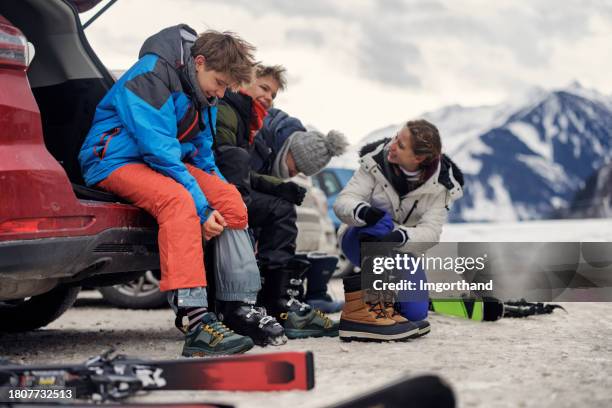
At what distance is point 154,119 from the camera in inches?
141

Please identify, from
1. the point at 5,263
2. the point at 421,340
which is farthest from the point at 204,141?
the point at 421,340

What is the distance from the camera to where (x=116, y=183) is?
369 cm

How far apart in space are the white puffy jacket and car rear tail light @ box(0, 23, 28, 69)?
1970 mm

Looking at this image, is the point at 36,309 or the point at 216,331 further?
the point at 36,309

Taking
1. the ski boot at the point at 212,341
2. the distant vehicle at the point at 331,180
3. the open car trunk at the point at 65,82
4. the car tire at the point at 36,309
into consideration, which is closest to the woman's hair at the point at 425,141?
the ski boot at the point at 212,341

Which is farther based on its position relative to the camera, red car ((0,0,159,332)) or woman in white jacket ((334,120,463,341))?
woman in white jacket ((334,120,463,341))

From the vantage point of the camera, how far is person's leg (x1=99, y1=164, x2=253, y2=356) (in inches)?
137

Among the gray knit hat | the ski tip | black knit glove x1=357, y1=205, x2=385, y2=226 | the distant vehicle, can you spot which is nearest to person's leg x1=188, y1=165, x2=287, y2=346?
black knit glove x1=357, y1=205, x2=385, y2=226

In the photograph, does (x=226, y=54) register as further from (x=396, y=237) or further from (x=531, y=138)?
(x=531, y=138)

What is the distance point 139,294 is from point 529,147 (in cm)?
12972

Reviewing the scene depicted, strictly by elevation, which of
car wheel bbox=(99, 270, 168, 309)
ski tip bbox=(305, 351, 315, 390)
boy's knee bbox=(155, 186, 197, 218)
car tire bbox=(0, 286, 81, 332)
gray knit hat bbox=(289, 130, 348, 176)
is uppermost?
gray knit hat bbox=(289, 130, 348, 176)

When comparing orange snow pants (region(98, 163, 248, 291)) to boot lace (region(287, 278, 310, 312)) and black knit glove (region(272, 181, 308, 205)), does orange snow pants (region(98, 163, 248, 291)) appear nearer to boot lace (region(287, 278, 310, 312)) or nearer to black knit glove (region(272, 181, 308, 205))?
black knit glove (region(272, 181, 308, 205))

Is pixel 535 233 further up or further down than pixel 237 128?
further down

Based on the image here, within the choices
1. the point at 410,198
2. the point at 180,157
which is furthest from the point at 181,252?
the point at 410,198
